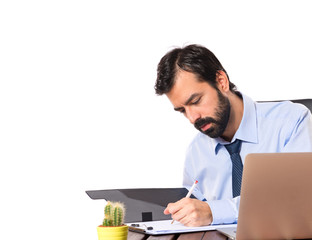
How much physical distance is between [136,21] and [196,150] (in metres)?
1.85

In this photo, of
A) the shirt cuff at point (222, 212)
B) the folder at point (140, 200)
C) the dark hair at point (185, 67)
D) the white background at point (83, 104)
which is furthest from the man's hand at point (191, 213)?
Answer: the white background at point (83, 104)

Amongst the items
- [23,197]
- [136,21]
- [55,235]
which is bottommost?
[55,235]

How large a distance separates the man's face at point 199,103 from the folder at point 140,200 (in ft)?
1.34

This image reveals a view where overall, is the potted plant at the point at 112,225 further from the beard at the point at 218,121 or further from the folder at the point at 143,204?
the beard at the point at 218,121

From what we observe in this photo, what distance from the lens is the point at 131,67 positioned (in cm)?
394

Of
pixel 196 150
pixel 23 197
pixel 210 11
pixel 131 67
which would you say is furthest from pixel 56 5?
pixel 196 150

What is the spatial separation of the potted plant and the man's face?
3.22 ft

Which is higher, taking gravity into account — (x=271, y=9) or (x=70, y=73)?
(x=271, y=9)

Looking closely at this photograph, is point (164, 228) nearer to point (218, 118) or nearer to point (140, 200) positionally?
point (140, 200)

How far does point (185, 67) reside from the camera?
226 cm

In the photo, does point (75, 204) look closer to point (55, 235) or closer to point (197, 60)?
point (55, 235)

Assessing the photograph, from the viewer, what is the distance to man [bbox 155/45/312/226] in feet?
7.23

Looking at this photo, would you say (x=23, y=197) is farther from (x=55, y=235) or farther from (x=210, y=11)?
(x=210, y=11)

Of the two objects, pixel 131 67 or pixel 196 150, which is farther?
pixel 131 67
